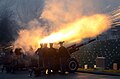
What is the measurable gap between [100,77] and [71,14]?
29.7 feet

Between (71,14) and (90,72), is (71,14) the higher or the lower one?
the higher one

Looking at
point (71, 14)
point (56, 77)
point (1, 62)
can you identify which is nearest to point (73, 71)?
point (56, 77)

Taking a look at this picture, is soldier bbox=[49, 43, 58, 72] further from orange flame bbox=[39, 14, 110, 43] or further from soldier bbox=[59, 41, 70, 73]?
orange flame bbox=[39, 14, 110, 43]

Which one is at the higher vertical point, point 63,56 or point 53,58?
point 63,56

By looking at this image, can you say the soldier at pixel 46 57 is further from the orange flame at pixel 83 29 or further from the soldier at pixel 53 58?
the orange flame at pixel 83 29

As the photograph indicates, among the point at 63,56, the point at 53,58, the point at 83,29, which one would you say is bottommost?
the point at 53,58

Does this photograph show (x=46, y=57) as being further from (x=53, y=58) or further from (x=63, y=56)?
(x=63, y=56)

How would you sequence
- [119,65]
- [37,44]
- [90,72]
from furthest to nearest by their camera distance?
[37,44] → [119,65] → [90,72]

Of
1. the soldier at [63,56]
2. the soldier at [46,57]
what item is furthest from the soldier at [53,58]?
the soldier at [63,56]

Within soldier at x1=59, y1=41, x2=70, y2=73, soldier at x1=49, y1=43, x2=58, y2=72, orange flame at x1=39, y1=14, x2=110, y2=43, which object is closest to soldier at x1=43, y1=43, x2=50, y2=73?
soldier at x1=49, y1=43, x2=58, y2=72

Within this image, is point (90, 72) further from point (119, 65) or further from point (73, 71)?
point (119, 65)

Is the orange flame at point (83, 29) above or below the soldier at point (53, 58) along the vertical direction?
above

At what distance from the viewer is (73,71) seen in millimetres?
22078

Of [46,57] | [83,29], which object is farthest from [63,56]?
[83,29]
